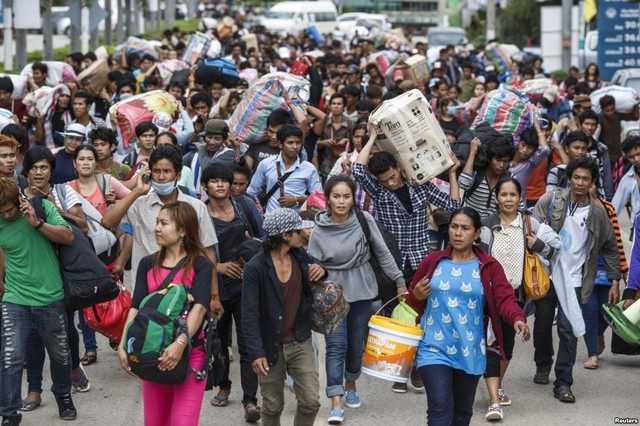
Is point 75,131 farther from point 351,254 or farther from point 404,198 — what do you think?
point 351,254

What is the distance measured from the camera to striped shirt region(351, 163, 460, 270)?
8.75 meters

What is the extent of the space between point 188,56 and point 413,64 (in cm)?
462

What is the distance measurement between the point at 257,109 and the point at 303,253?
5.14 metres

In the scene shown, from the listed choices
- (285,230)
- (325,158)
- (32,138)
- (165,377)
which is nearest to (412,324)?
(285,230)

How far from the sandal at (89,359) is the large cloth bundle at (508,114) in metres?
4.12

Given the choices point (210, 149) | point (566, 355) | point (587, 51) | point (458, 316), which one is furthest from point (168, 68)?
point (587, 51)

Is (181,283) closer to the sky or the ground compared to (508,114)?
closer to the ground

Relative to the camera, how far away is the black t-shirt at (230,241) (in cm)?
827

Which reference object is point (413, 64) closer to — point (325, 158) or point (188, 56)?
point (188, 56)

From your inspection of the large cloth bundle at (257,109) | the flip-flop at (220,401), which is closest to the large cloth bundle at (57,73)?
the large cloth bundle at (257,109)

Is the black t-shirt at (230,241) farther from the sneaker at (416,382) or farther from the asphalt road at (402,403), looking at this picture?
the sneaker at (416,382)

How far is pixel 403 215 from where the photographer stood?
8.76 m

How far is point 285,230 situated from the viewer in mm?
6691

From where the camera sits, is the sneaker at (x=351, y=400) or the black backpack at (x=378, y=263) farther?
the sneaker at (x=351, y=400)
